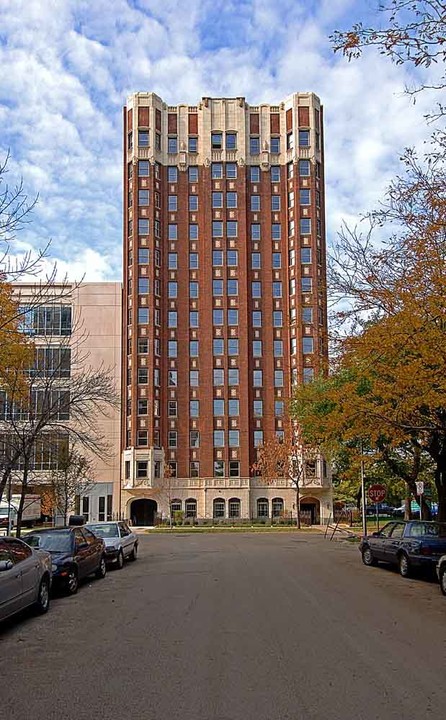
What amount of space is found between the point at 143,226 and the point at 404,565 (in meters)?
57.5

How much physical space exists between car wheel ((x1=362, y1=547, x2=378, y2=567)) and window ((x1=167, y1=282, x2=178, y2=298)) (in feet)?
170

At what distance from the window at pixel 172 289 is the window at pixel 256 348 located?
8.87 m

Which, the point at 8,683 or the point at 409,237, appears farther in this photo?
the point at 409,237

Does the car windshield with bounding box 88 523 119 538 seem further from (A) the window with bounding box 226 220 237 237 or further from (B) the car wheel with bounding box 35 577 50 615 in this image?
(A) the window with bounding box 226 220 237 237

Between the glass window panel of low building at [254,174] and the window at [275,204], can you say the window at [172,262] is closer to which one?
the window at [275,204]

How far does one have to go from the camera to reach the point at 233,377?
73.2 m

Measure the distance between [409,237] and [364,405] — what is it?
5.09 metres

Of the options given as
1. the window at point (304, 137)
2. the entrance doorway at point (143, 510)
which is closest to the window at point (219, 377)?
the entrance doorway at point (143, 510)

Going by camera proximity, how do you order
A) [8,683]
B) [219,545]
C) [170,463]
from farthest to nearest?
[170,463]
[219,545]
[8,683]

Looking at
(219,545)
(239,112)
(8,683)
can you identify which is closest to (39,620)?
(8,683)

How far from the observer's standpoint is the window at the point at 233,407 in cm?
7275

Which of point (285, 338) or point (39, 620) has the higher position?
point (285, 338)

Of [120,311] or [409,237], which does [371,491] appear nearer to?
[409,237]

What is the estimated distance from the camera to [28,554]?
43.3ft
